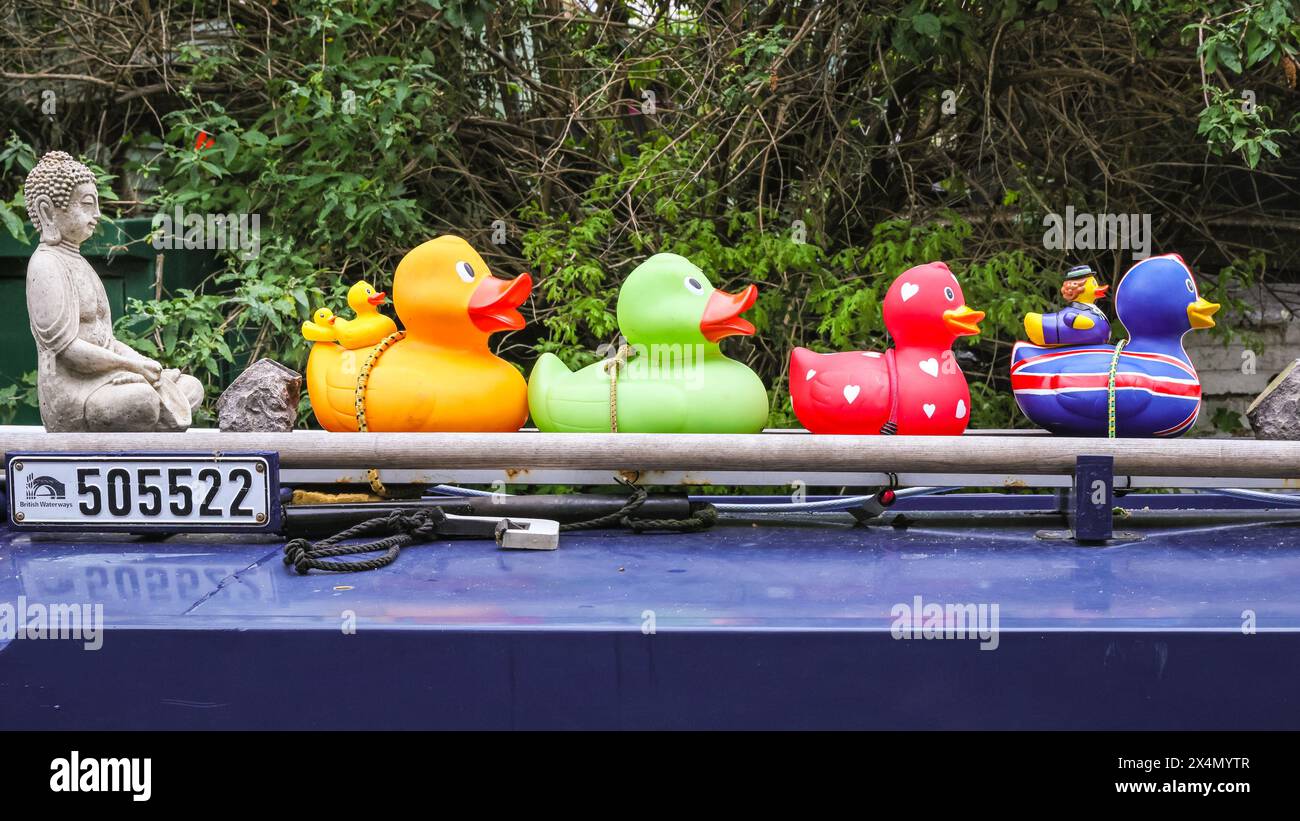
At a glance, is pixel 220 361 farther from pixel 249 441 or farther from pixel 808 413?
pixel 808 413

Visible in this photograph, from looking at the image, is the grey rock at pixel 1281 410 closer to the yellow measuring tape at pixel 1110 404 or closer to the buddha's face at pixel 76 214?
the yellow measuring tape at pixel 1110 404

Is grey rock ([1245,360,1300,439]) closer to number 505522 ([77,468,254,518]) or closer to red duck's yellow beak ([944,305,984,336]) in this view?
red duck's yellow beak ([944,305,984,336])

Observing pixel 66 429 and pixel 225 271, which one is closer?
pixel 66 429

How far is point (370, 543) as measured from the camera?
2033 millimetres

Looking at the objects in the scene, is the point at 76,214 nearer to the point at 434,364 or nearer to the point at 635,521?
the point at 434,364

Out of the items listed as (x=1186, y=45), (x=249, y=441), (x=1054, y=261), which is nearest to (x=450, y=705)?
(x=249, y=441)

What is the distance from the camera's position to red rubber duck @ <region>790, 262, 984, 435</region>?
2.29 metres

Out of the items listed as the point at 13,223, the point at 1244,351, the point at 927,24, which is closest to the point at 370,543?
the point at 927,24

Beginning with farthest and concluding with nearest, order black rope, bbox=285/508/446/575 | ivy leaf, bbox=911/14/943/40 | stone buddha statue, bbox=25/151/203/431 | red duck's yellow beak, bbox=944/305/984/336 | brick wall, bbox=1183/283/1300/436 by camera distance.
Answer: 1. brick wall, bbox=1183/283/1300/436
2. ivy leaf, bbox=911/14/943/40
3. red duck's yellow beak, bbox=944/305/984/336
4. stone buddha statue, bbox=25/151/203/431
5. black rope, bbox=285/508/446/575

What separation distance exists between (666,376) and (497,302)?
370mm

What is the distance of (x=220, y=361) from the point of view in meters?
4.22

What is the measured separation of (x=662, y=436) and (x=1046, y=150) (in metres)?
2.66

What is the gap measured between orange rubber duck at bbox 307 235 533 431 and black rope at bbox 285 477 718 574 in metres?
0.24

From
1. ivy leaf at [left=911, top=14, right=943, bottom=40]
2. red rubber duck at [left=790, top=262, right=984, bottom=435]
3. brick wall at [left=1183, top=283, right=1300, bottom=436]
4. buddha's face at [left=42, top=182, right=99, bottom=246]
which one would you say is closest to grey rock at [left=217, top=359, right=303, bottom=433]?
buddha's face at [left=42, top=182, right=99, bottom=246]
